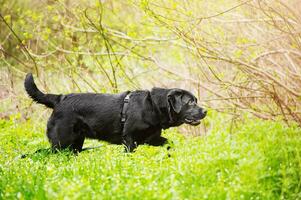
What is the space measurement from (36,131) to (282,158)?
633 cm

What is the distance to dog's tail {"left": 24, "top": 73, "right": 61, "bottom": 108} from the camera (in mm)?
7527

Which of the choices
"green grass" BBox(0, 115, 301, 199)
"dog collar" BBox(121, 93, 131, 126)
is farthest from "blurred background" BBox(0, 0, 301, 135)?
"green grass" BBox(0, 115, 301, 199)

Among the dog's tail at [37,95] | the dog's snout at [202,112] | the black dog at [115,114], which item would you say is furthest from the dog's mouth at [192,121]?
the dog's tail at [37,95]

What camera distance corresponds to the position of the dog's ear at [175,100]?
7555 millimetres

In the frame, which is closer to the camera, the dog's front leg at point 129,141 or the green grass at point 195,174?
the green grass at point 195,174

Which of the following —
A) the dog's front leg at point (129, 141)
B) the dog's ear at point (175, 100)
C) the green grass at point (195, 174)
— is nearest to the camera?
the green grass at point (195, 174)

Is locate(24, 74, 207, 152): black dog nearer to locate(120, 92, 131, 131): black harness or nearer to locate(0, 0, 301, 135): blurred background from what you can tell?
locate(120, 92, 131, 131): black harness

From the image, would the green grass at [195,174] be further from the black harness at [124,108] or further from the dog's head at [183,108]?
the dog's head at [183,108]

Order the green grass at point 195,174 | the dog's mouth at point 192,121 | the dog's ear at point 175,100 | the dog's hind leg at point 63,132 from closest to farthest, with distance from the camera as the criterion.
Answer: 1. the green grass at point 195,174
2. the dog's hind leg at point 63,132
3. the dog's ear at point 175,100
4. the dog's mouth at point 192,121

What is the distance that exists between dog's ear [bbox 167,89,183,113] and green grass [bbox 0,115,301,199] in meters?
1.52

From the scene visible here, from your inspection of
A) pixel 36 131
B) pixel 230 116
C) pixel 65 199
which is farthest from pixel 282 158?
pixel 36 131

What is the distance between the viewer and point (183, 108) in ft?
25.2

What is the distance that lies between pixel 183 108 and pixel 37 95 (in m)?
2.09

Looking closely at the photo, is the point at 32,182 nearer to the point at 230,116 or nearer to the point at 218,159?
the point at 218,159
